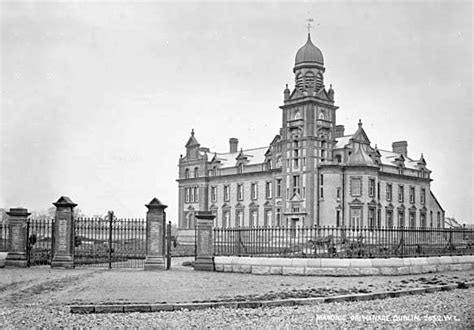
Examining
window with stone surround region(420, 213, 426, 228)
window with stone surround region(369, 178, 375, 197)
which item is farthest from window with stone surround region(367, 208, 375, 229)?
window with stone surround region(420, 213, 426, 228)

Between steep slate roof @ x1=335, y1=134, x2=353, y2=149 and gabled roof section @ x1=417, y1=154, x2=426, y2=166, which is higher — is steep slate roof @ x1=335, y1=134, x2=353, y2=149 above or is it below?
above

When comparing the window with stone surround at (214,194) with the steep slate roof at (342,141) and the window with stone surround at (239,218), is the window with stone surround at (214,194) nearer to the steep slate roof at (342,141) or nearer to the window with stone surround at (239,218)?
the window with stone surround at (239,218)

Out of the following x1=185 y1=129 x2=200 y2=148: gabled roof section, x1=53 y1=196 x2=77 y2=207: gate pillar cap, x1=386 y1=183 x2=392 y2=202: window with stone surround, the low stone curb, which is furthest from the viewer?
x1=185 y1=129 x2=200 y2=148: gabled roof section

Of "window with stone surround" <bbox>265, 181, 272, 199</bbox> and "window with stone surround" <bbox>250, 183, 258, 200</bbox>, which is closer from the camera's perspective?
"window with stone surround" <bbox>265, 181, 272, 199</bbox>

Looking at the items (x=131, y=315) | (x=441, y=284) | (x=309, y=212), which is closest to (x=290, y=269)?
(x=441, y=284)

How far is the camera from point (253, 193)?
195 ft

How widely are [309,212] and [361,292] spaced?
3604cm

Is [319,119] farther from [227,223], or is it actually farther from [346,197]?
[227,223]

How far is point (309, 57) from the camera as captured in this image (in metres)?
52.9

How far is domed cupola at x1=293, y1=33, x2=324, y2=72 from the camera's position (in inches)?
2078

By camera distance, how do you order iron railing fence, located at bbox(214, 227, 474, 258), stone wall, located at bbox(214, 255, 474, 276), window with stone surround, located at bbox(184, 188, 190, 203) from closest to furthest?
1. stone wall, located at bbox(214, 255, 474, 276)
2. iron railing fence, located at bbox(214, 227, 474, 258)
3. window with stone surround, located at bbox(184, 188, 190, 203)

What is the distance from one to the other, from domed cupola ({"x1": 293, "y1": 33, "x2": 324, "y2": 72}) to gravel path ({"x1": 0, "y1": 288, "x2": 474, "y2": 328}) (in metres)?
42.1

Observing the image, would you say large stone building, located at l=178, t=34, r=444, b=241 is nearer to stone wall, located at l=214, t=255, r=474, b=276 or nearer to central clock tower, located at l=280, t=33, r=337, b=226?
central clock tower, located at l=280, t=33, r=337, b=226

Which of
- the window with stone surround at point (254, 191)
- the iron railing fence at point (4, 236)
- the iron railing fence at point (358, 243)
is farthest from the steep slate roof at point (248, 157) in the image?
the iron railing fence at point (358, 243)
